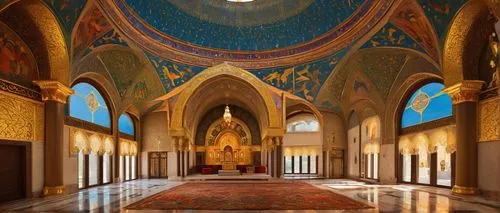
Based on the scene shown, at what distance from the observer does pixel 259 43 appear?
20.9m

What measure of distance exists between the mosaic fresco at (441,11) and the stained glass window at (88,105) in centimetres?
1282

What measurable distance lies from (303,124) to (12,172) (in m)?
19.1

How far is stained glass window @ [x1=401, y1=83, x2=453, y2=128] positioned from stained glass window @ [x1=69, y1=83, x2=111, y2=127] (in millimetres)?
13611

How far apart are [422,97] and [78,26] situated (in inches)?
531

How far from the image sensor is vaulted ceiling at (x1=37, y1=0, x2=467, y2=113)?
46.5 ft

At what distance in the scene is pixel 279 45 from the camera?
68.0 feet

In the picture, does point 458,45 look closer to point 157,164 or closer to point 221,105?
point 157,164

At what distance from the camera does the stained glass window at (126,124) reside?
68.1ft

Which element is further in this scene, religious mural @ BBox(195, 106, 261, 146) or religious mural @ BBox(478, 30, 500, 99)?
religious mural @ BBox(195, 106, 261, 146)

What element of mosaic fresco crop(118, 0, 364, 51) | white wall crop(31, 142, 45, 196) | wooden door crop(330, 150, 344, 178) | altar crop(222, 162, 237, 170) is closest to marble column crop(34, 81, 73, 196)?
white wall crop(31, 142, 45, 196)

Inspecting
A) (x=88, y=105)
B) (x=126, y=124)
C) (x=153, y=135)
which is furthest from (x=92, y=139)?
(x=153, y=135)

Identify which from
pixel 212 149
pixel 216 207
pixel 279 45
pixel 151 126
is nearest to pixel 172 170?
pixel 151 126

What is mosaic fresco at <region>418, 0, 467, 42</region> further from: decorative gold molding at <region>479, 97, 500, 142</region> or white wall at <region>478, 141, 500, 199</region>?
white wall at <region>478, 141, 500, 199</region>

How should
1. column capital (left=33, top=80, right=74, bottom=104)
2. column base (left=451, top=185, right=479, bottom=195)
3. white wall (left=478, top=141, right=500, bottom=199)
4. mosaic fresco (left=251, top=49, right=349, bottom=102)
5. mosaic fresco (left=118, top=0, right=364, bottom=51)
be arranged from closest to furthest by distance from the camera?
white wall (left=478, top=141, right=500, bottom=199)
column base (left=451, top=185, right=479, bottom=195)
column capital (left=33, top=80, right=74, bottom=104)
mosaic fresco (left=118, top=0, right=364, bottom=51)
mosaic fresco (left=251, top=49, right=349, bottom=102)
